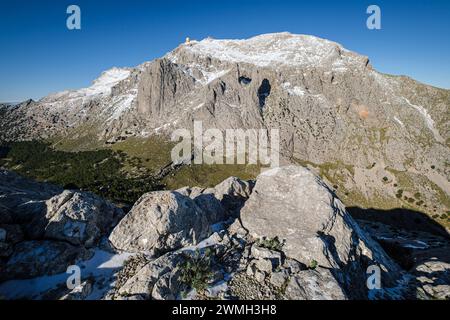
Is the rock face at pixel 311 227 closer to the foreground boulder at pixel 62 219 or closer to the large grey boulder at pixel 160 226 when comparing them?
the large grey boulder at pixel 160 226

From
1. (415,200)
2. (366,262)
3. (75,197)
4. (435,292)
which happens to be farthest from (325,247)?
(415,200)

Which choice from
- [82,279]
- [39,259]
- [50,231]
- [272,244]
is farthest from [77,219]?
[272,244]

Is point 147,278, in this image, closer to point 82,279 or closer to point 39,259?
point 82,279

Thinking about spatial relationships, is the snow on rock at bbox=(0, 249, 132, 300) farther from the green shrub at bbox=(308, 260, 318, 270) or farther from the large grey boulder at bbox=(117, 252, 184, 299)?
the green shrub at bbox=(308, 260, 318, 270)

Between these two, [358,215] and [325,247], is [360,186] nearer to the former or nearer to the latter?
[358,215]

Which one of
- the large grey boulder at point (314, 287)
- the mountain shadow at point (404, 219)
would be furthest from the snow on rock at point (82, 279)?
the mountain shadow at point (404, 219)

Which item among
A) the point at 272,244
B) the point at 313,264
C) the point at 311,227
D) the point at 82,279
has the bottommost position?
the point at 313,264

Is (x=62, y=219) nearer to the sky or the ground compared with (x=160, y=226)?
nearer to the sky
